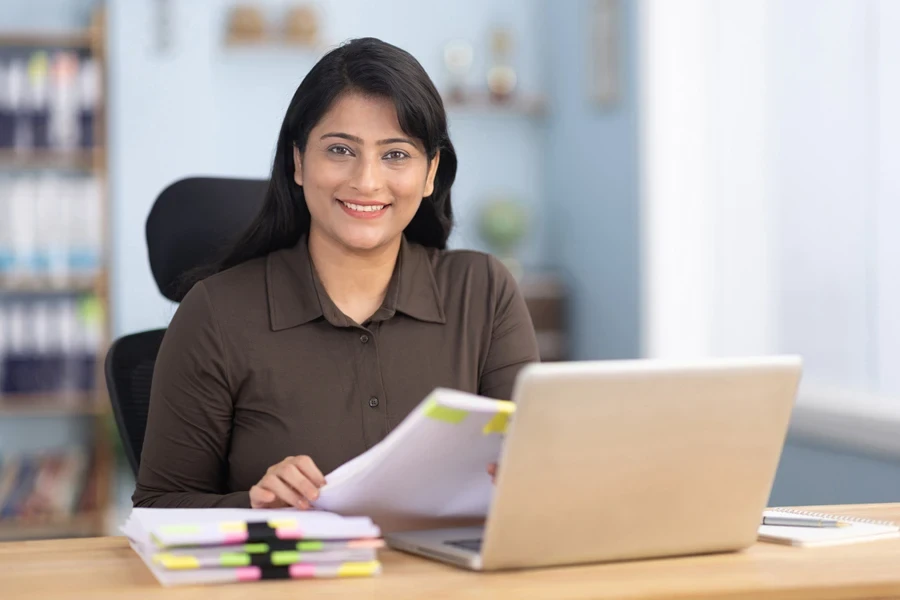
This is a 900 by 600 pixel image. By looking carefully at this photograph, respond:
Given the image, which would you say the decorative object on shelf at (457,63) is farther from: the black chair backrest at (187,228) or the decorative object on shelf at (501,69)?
the black chair backrest at (187,228)

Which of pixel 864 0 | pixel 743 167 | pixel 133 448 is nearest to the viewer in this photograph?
pixel 133 448

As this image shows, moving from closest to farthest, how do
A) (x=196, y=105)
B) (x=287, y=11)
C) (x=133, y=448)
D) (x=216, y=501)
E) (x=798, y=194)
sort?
(x=216, y=501), (x=133, y=448), (x=798, y=194), (x=196, y=105), (x=287, y=11)

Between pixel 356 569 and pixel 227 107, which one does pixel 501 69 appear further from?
pixel 356 569

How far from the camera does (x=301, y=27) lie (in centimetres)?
480

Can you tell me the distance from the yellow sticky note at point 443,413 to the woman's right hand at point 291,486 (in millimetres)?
246

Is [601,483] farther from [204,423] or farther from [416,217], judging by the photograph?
[416,217]

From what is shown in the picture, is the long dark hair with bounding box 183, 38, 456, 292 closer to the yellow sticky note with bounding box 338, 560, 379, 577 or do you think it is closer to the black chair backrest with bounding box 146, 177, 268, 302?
the black chair backrest with bounding box 146, 177, 268, 302

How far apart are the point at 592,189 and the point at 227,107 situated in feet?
4.81

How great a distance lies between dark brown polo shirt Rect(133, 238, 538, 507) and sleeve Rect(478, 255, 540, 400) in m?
0.02

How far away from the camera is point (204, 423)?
1.69 meters

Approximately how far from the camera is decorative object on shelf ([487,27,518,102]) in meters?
5.00

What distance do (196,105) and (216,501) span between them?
3.28 metres

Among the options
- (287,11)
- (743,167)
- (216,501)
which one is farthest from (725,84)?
(216,501)

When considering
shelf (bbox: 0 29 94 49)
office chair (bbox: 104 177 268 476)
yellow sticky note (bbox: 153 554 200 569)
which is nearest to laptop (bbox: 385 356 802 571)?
yellow sticky note (bbox: 153 554 200 569)
